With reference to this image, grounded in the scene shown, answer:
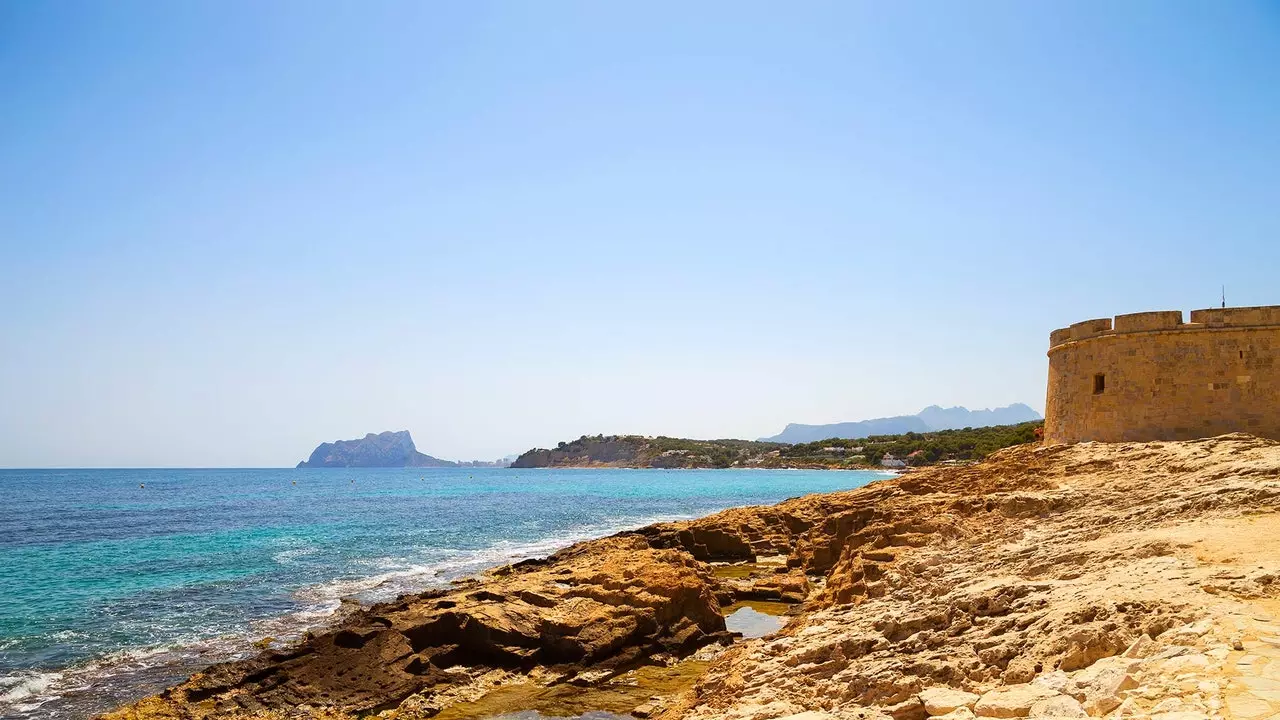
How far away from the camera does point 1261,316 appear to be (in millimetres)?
17625

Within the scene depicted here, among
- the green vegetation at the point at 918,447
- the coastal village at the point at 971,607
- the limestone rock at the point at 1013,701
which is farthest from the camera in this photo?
the green vegetation at the point at 918,447

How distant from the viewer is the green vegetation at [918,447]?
8062 centimetres

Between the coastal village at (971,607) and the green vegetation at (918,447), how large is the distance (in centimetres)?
3097

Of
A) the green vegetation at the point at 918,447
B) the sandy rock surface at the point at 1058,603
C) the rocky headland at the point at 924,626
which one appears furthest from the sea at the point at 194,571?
the green vegetation at the point at 918,447

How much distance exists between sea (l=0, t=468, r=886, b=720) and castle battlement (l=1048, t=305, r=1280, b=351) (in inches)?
805

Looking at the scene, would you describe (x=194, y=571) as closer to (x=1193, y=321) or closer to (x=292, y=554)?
(x=292, y=554)

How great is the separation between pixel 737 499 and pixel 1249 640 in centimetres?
6053

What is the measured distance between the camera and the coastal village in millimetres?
7199

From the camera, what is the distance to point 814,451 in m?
146

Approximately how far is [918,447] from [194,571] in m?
A: 94.1

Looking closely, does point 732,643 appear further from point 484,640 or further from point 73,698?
point 73,698

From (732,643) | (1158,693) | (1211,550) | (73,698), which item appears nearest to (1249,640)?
(1158,693)

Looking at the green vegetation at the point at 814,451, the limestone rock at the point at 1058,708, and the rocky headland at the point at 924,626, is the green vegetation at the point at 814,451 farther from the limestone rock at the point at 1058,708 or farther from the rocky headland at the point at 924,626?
the limestone rock at the point at 1058,708

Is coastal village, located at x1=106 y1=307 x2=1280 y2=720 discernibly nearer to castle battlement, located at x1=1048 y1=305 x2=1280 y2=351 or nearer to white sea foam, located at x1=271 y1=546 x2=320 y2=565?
castle battlement, located at x1=1048 y1=305 x2=1280 y2=351
